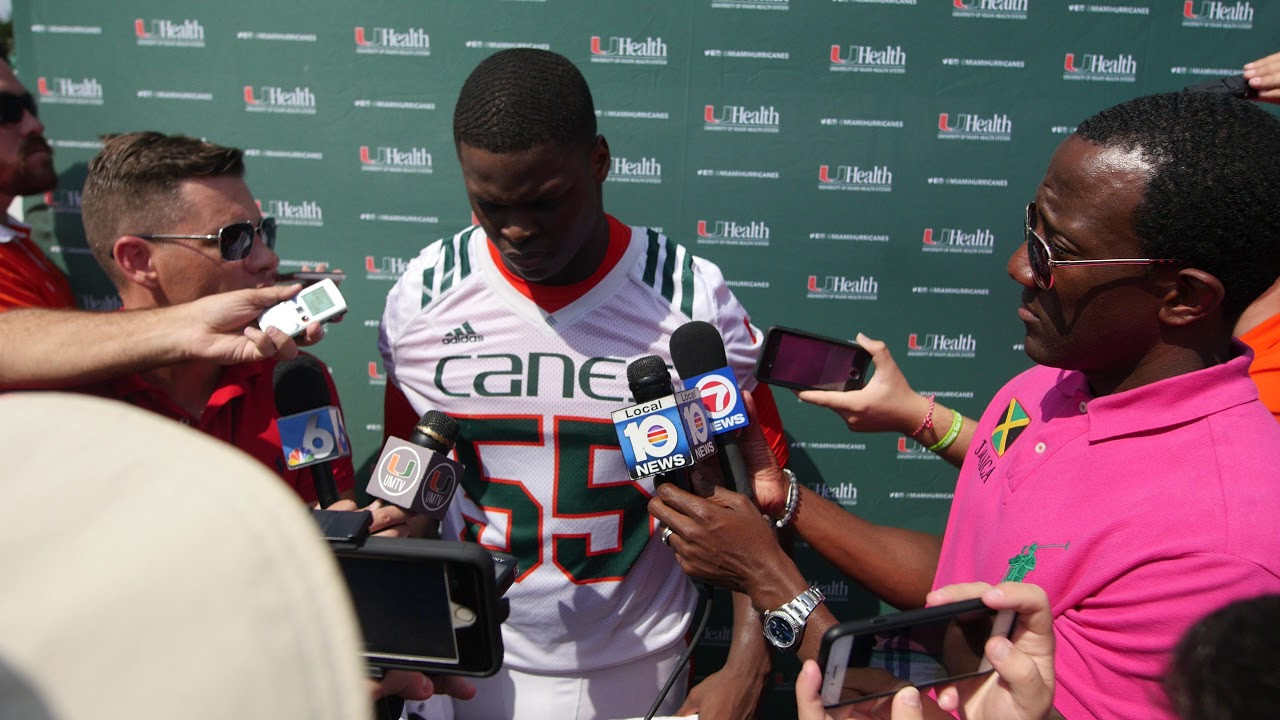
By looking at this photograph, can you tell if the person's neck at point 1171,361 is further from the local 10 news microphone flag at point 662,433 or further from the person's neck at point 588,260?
the person's neck at point 588,260

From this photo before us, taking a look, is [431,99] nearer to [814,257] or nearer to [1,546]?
[814,257]

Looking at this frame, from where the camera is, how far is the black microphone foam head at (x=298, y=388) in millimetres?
1619

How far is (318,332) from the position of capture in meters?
1.72

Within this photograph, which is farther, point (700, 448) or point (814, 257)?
point (814, 257)

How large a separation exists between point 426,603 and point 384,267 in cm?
211

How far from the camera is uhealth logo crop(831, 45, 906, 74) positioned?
2.76 meters

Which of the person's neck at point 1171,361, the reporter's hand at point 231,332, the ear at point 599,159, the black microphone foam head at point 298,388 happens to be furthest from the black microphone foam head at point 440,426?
the person's neck at point 1171,361

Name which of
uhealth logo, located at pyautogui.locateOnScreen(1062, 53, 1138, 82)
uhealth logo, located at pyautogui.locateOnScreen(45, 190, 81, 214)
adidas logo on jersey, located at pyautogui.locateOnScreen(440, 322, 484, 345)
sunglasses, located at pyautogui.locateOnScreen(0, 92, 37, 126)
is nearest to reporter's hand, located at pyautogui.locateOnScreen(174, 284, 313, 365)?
adidas logo on jersey, located at pyautogui.locateOnScreen(440, 322, 484, 345)

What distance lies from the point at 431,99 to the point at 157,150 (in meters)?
1.03

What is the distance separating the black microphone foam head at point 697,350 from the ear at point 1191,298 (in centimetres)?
79

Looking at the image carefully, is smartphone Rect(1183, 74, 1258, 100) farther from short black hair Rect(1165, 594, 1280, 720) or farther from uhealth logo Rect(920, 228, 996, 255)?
short black hair Rect(1165, 594, 1280, 720)

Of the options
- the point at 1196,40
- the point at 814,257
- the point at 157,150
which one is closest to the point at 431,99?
the point at 157,150

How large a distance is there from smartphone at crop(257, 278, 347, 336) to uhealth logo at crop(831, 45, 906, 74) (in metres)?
2.04

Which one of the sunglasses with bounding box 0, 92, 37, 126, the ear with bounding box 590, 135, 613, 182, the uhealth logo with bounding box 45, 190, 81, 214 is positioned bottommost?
the uhealth logo with bounding box 45, 190, 81, 214
